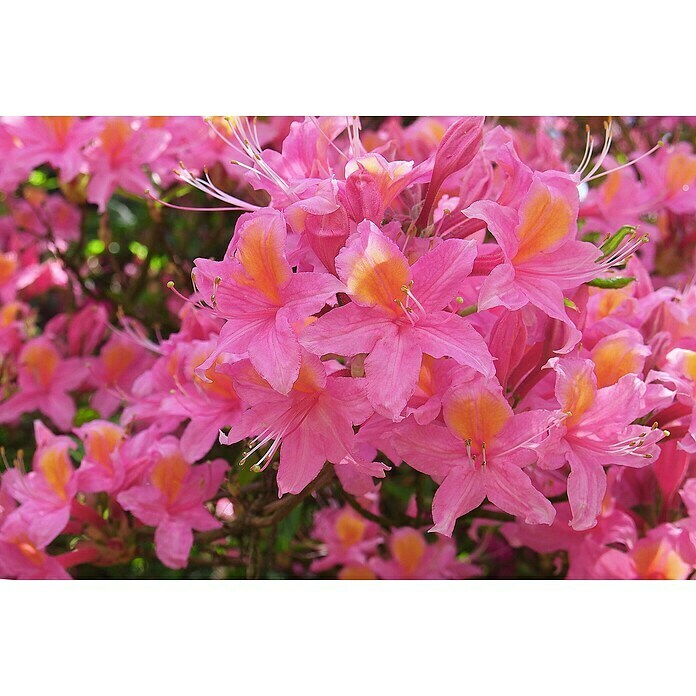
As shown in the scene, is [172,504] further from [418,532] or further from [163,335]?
[163,335]

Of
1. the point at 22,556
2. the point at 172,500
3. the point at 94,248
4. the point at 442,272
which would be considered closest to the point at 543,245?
the point at 442,272

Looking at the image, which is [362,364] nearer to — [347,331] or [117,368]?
[347,331]

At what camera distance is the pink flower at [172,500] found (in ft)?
4.75

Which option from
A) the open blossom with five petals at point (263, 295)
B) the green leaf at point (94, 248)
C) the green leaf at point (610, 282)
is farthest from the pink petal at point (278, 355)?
the green leaf at point (94, 248)

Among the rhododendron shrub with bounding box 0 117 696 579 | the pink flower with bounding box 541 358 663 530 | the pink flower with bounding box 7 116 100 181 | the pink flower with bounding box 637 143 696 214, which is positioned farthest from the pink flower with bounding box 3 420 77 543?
the pink flower with bounding box 637 143 696 214

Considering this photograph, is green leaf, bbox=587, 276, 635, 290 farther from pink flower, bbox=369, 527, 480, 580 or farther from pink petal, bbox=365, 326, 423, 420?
pink flower, bbox=369, 527, 480, 580

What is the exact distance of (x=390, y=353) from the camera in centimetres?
103

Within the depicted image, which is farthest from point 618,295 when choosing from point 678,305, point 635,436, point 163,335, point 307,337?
point 163,335

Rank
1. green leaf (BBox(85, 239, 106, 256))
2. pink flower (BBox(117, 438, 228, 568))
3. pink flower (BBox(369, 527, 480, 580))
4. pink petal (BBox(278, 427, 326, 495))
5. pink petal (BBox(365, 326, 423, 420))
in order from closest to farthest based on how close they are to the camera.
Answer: pink petal (BBox(365, 326, 423, 420)) → pink petal (BBox(278, 427, 326, 495)) → pink flower (BBox(117, 438, 228, 568)) → pink flower (BBox(369, 527, 480, 580)) → green leaf (BBox(85, 239, 106, 256))

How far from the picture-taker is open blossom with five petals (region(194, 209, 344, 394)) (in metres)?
1.04

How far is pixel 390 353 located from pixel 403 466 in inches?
22.1

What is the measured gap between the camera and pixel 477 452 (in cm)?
110

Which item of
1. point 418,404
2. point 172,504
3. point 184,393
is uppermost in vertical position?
point 418,404

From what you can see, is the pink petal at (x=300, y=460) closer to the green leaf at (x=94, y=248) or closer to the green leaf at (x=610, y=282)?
the green leaf at (x=610, y=282)
